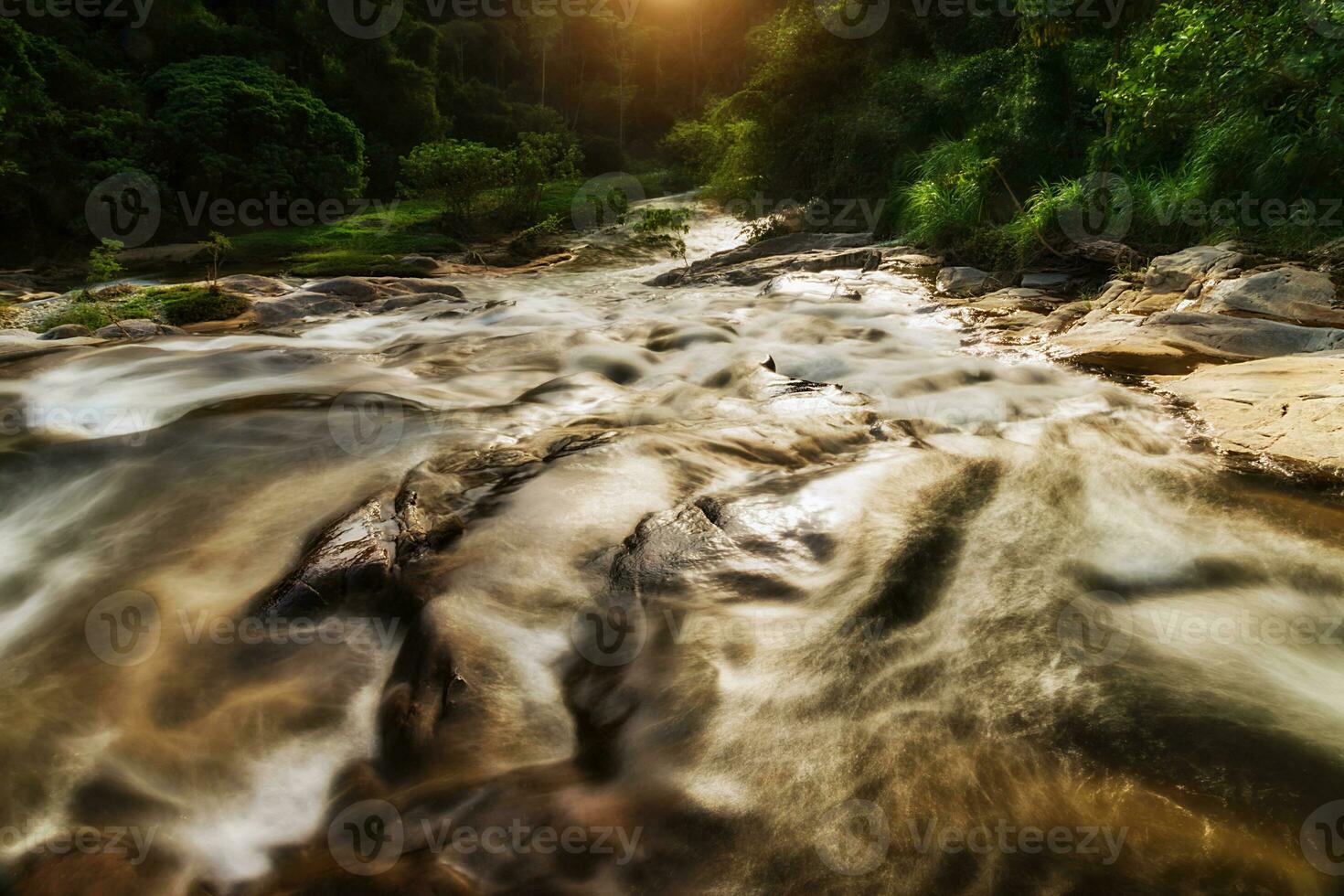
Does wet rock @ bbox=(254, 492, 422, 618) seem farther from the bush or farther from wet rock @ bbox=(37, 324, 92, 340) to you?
the bush

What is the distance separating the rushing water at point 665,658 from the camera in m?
1.71

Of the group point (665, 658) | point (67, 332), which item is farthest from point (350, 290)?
point (665, 658)

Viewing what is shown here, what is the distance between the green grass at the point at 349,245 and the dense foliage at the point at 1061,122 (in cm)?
907

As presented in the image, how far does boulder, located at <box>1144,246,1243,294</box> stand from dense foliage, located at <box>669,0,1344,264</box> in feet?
1.88

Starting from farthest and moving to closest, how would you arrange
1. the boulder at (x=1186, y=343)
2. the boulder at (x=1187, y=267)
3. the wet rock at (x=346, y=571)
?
the boulder at (x=1187, y=267) < the boulder at (x=1186, y=343) < the wet rock at (x=346, y=571)

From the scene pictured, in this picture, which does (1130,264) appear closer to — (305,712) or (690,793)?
(690,793)

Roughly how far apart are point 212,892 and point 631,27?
47621mm

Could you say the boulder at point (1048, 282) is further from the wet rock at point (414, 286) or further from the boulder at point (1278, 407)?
the wet rock at point (414, 286)

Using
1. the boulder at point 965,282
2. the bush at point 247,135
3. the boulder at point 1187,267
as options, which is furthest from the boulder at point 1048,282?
the bush at point 247,135

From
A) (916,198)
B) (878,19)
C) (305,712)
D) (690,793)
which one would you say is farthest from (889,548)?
(878,19)

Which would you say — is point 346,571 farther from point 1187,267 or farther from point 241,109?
point 241,109

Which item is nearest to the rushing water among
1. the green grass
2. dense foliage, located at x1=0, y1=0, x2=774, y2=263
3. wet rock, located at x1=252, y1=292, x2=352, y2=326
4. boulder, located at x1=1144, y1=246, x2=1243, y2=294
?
boulder, located at x1=1144, y1=246, x2=1243, y2=294

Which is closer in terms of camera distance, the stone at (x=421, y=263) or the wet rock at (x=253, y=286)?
the wet rock at (x=253, y=286)

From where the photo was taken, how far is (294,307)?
9.70 meters
